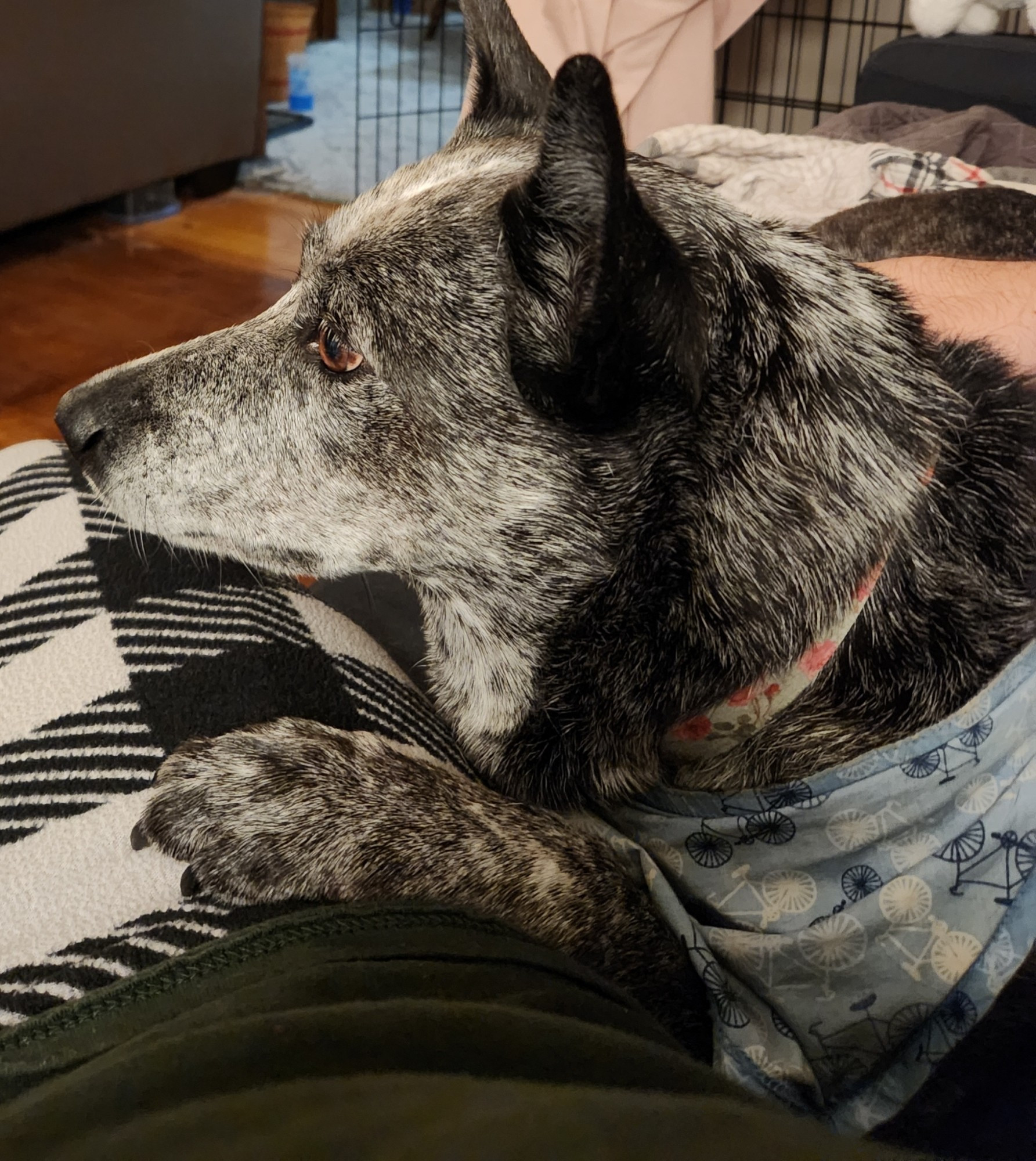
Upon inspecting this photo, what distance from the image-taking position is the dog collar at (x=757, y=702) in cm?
107

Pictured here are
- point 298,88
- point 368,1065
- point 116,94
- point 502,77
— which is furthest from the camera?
point 298,88

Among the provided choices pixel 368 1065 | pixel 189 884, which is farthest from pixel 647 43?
pixel 368 1065

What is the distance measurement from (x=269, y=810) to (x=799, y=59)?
14.0 feet

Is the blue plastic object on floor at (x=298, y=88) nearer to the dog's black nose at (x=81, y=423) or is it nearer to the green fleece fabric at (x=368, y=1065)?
the dog's black nose at (x=81, y=423)

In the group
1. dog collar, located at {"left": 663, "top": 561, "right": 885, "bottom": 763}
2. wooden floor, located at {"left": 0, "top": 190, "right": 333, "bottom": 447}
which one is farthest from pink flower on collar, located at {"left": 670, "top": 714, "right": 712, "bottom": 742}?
wooden floor, located at {"left": 0, "top": 190, "right": 333, "bottom": 447}

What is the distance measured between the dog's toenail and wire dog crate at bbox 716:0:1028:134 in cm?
404

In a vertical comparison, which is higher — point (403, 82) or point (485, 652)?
point (403, 82)

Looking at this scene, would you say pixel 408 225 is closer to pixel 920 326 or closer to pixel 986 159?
pixel 920 326

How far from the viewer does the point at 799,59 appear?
4.17 meters

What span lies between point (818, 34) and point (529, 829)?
4111mm

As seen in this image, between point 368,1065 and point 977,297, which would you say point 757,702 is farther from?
point 977,297

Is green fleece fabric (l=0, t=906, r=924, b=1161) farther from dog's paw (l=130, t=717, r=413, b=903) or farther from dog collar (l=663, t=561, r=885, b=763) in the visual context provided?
dog collar (l=663, t=561, r=885, b=763)

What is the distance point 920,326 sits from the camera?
1.18 meters

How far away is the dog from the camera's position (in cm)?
103
